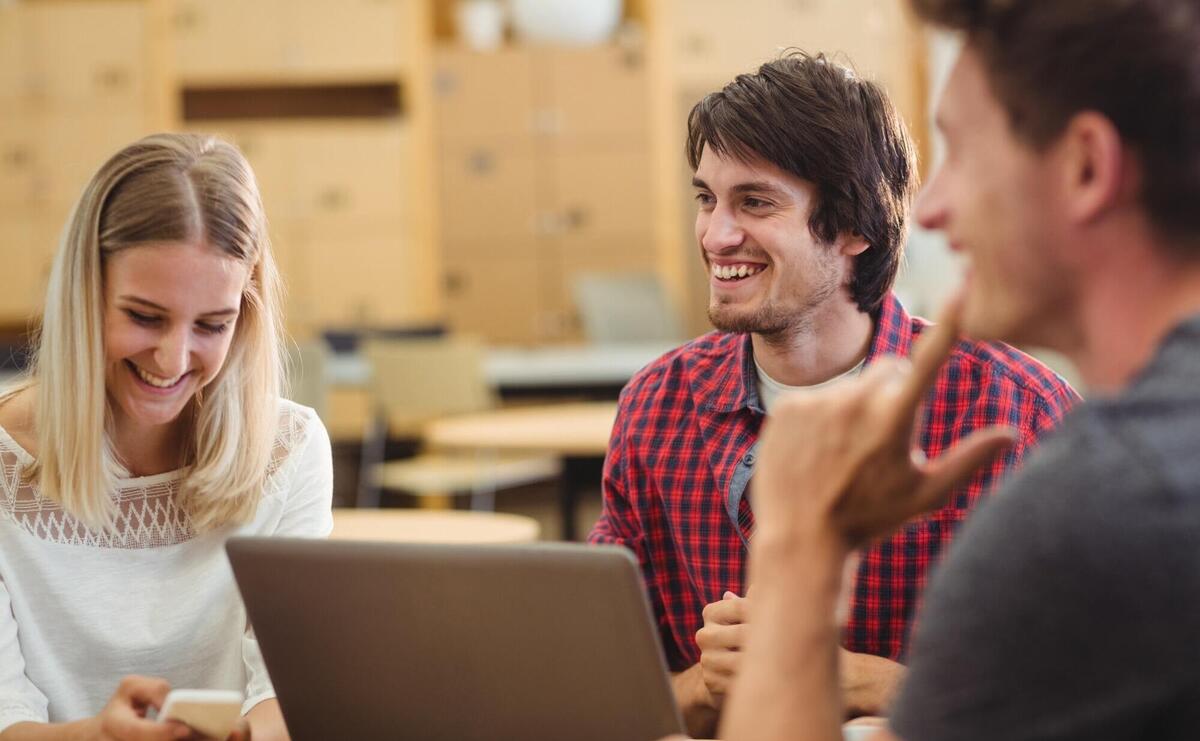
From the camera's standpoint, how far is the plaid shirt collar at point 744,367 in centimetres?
155

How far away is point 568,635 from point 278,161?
6278mm

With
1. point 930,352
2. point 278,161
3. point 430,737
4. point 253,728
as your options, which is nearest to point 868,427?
point 930,352

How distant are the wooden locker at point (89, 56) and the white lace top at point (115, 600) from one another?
5992 millimetres

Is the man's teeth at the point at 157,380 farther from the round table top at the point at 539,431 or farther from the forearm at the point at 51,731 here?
the round table top at the point at 539,431

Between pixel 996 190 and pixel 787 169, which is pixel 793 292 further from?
pixel 996 190

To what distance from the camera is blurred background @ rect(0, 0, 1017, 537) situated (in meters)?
6.86

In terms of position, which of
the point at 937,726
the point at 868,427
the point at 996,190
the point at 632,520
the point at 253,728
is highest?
the point at 996,190

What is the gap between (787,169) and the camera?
1.55m

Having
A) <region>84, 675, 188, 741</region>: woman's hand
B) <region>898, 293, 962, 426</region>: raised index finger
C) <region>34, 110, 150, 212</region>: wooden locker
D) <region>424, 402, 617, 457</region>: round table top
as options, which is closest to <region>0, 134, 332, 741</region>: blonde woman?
<region>84, 675, 188, 741</region>: woman's hand

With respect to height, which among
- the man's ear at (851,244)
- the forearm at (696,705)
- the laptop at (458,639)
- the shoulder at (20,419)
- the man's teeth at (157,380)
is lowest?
the forearm at (696,705)

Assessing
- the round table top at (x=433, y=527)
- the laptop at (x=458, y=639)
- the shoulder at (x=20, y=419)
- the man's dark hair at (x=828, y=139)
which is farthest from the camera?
the round table top at (x=433, y=527)

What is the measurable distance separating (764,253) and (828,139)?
0.15 meters

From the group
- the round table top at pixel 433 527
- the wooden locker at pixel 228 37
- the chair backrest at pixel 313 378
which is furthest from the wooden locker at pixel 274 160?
the round table top at pixel 433 527

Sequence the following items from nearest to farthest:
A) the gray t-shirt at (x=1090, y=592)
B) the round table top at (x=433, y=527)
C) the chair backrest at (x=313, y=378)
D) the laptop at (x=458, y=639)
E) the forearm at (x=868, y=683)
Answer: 1. the gray t-shirt at (x=1090, y=592)
2. the laptop at (x=458, y=639)
3. the forearm at (x=868, y=683)
4. the round table top at (x=433, y=527)
5. the chair backrest at (x=313, y=378)
